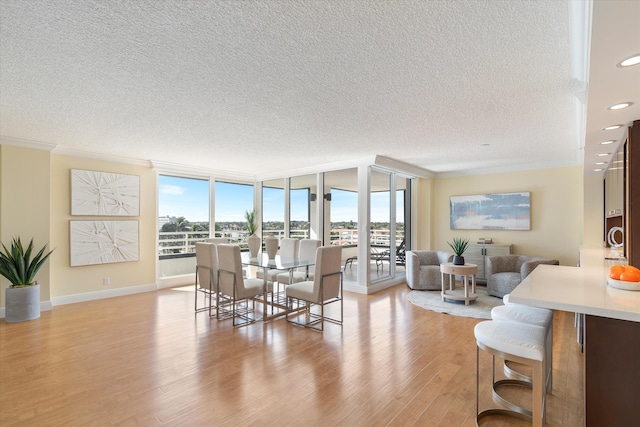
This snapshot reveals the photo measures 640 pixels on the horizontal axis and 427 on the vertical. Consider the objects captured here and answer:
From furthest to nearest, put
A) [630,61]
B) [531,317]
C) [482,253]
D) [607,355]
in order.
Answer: [482,253]
[531,317]
[607,355]
[630,61]

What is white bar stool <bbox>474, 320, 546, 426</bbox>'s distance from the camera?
1.84 m

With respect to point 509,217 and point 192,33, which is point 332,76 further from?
point 509,217

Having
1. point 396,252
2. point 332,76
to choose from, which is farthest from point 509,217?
point 332,76

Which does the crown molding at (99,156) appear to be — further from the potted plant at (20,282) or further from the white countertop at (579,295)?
the white countertop at (579,295)

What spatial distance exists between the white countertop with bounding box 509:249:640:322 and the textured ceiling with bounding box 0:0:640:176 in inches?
60.4

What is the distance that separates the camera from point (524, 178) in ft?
20.8

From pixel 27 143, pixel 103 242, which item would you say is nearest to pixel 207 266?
pixel 103 242

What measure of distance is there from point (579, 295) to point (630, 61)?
125cm

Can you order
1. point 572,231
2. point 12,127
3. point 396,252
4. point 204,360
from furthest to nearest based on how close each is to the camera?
1. point 396,252
2. point 572,231
3. point 12,127
4. point 204,360

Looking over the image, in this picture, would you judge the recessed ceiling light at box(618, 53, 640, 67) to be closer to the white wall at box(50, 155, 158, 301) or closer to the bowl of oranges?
the bowl of oranges

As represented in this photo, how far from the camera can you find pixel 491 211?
664 centimetres

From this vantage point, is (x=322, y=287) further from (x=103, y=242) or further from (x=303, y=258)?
(x=103, y=242)

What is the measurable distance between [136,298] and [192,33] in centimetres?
498

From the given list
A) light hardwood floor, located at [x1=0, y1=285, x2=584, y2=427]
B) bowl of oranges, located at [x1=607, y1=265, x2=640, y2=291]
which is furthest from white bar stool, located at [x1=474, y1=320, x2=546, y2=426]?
bowl of oranges, located at [x1=607, y1=265, x2=640, y2=291]
